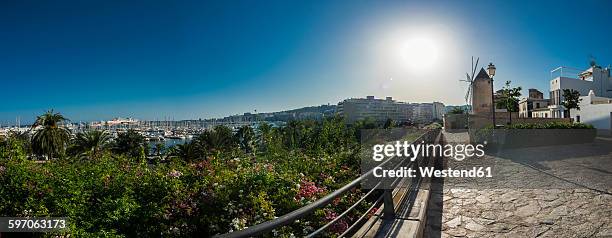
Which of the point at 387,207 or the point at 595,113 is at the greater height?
the point at 595,113

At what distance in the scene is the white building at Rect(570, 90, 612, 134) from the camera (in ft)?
115

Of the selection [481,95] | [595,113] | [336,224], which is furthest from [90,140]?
[595,113]

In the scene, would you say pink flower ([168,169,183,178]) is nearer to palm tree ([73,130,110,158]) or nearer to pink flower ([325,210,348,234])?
pink flower ([325,210,348,234])

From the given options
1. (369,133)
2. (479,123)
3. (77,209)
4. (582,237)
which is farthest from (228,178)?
(479,123)

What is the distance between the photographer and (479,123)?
40969 millimetres

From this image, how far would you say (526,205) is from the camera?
608 cm

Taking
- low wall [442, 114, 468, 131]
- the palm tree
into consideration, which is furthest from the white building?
the palm tree

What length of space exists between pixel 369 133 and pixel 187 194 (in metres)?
9.23

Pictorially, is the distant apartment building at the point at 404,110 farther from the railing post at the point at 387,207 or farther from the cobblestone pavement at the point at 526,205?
the railing post at the point at 387,207

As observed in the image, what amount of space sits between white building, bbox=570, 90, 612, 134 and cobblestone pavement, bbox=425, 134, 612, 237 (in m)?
31.6

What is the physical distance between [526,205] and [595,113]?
4269 cm

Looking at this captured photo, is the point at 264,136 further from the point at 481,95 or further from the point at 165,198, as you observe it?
the point at 481,95

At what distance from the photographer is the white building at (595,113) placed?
3493 centimetres

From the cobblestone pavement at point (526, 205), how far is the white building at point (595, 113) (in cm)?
3161
